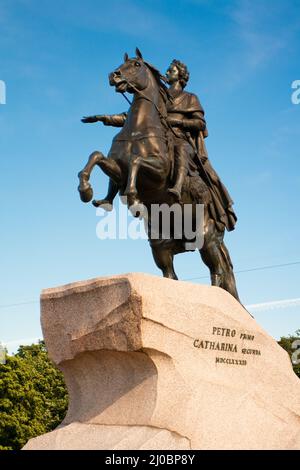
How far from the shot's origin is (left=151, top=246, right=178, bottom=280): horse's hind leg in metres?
10.8

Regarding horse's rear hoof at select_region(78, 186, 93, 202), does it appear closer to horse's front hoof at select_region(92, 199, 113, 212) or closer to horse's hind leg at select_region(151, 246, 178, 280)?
horse's front hoof at select_region(92, 199, 113, 212)

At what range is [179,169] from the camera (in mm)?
10180

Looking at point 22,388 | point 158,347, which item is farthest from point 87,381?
point 22,388

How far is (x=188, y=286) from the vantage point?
8125 mm

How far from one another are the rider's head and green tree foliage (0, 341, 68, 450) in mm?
19550

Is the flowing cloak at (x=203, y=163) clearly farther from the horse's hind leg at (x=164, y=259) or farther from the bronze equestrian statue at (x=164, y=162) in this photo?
the horse's hind leg at (x=164, y=259)

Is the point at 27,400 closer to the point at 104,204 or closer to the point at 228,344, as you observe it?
the point at 104,204

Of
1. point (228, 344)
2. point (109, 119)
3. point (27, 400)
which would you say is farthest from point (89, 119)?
point (27, 400)

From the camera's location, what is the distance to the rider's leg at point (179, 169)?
32.5 feet

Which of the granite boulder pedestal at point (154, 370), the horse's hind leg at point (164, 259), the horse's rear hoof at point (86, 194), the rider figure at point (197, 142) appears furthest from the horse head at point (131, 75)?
the granite boulder pedestal at point (154, 370)

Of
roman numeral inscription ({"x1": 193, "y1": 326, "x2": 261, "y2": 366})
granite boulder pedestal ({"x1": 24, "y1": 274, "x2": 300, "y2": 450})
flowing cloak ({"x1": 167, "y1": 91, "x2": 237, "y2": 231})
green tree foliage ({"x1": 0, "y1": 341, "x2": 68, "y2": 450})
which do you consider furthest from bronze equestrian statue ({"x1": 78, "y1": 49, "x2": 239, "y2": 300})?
green tree foliage ({"x1": 0, "y1": 341, "x2": 68, "y2": 450})

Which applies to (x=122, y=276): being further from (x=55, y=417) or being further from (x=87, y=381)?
(x=55, y=417)
